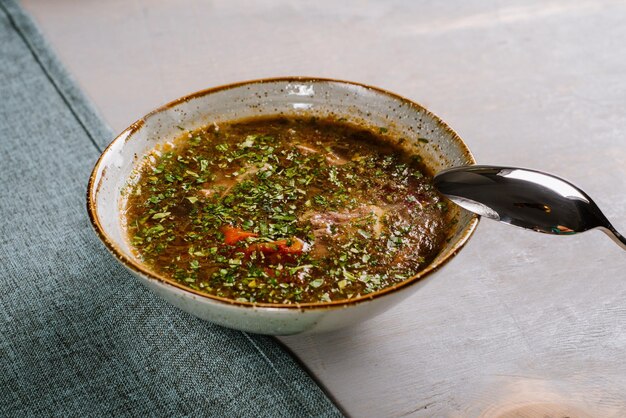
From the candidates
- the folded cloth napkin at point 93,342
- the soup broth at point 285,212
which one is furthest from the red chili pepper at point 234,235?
the folded cloth napkin at point 93,342

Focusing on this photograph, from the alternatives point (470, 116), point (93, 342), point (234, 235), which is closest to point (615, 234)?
point (234, 235)

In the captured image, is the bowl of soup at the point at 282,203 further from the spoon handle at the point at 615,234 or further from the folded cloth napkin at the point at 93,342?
the spoon handle at the point at 615,234

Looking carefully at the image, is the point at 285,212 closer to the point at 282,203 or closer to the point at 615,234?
the point at 282,203

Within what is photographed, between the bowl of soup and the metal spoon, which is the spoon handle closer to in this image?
the metal spoon

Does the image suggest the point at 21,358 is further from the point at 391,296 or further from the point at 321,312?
the point at 391,296

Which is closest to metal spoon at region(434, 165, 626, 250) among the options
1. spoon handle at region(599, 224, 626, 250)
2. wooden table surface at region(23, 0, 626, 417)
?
spoon handle at region(599, 224, 626, 250)

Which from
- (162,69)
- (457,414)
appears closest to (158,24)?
(162,69)

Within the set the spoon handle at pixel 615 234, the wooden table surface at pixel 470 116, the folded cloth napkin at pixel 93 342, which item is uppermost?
the spoon handle at pixel 615 234
